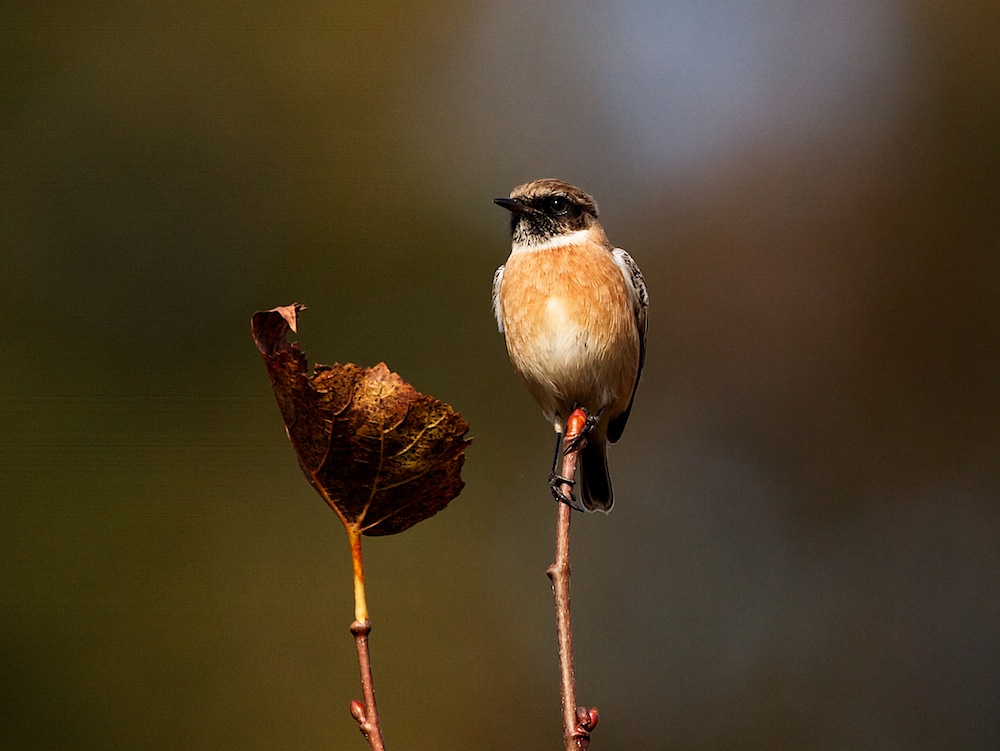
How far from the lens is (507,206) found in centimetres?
504

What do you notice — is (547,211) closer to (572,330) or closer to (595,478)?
(572,330)

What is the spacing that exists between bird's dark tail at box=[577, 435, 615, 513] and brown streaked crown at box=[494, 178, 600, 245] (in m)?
1.13

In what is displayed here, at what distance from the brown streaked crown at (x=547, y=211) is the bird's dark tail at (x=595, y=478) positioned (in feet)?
3.70

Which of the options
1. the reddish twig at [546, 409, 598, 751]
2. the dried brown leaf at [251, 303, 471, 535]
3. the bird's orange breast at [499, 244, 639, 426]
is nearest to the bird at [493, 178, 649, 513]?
the bird's orange breast at [499, 244, 639, 426]

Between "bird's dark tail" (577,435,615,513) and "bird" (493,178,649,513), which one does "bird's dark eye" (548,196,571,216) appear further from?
"bird's dark tail" (577,435,615,513)

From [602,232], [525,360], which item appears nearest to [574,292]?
[525,360]

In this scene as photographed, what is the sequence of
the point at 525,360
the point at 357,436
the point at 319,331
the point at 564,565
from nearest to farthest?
the point at 357,436 < the point at 564,565 < the point at 525,360 < the point at 319,331

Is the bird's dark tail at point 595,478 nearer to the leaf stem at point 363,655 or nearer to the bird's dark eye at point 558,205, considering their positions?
the bird's dark eye at point 558,205

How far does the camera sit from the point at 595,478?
5.70 m

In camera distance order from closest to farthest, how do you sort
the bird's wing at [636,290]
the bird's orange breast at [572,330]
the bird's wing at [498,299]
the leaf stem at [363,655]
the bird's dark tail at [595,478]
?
1. the leaf stem at [363,655]
2. the bird's orange breast at [572,330]
3. the bird's wing at [636,290]
4. the bird's wing at [498,299]
5. the bird's dark tail at [595,478]

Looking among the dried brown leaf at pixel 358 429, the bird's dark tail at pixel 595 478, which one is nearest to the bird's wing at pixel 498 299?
the bird's dark tail at pixel 595 478

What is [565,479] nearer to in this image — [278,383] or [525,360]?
[278,383]

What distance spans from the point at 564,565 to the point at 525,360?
3221 mm

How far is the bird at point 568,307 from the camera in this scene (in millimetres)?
4605
